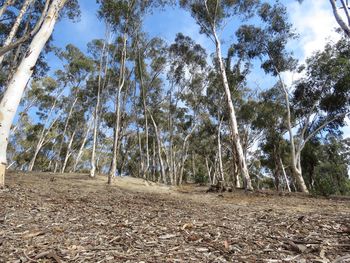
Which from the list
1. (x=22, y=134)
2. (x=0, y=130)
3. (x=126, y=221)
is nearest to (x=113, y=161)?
(x=0, y=130)

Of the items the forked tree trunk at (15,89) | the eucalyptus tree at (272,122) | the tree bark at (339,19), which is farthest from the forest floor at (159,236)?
the eucalyptus tree at (272,122)

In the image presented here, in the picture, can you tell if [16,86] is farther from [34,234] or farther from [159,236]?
[159,236]

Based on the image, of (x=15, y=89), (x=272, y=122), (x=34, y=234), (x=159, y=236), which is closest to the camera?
(x=34, y=234)

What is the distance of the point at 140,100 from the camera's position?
83.4ft

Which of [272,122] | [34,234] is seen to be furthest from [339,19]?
[272,122]

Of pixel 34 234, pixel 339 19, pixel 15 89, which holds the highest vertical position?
pixel 339 19

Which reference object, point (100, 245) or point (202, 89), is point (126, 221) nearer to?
point (100, 245)

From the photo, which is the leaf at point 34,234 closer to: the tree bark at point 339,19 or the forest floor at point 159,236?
the forest floor at point 159,236

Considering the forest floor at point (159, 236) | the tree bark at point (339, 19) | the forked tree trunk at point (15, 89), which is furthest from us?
the tree bark at point (339, 19)

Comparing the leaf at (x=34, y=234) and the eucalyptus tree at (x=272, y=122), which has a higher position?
the eucalyptus tree at (x=272, y=122)

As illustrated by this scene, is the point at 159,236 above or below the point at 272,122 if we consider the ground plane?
below

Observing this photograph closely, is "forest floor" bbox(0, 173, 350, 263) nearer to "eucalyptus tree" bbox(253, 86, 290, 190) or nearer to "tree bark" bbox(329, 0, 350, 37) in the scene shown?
"tree bark" bbox(329, 0, 350, 37)

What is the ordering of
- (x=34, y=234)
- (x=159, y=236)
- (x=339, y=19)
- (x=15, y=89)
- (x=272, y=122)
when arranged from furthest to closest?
(x=272, y=122) < (x=339, y=19) < (x=15, y=89) < (x=159, y=236) < (x=34, y=234)

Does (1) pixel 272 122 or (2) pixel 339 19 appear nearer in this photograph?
(2) pixel 339 19
